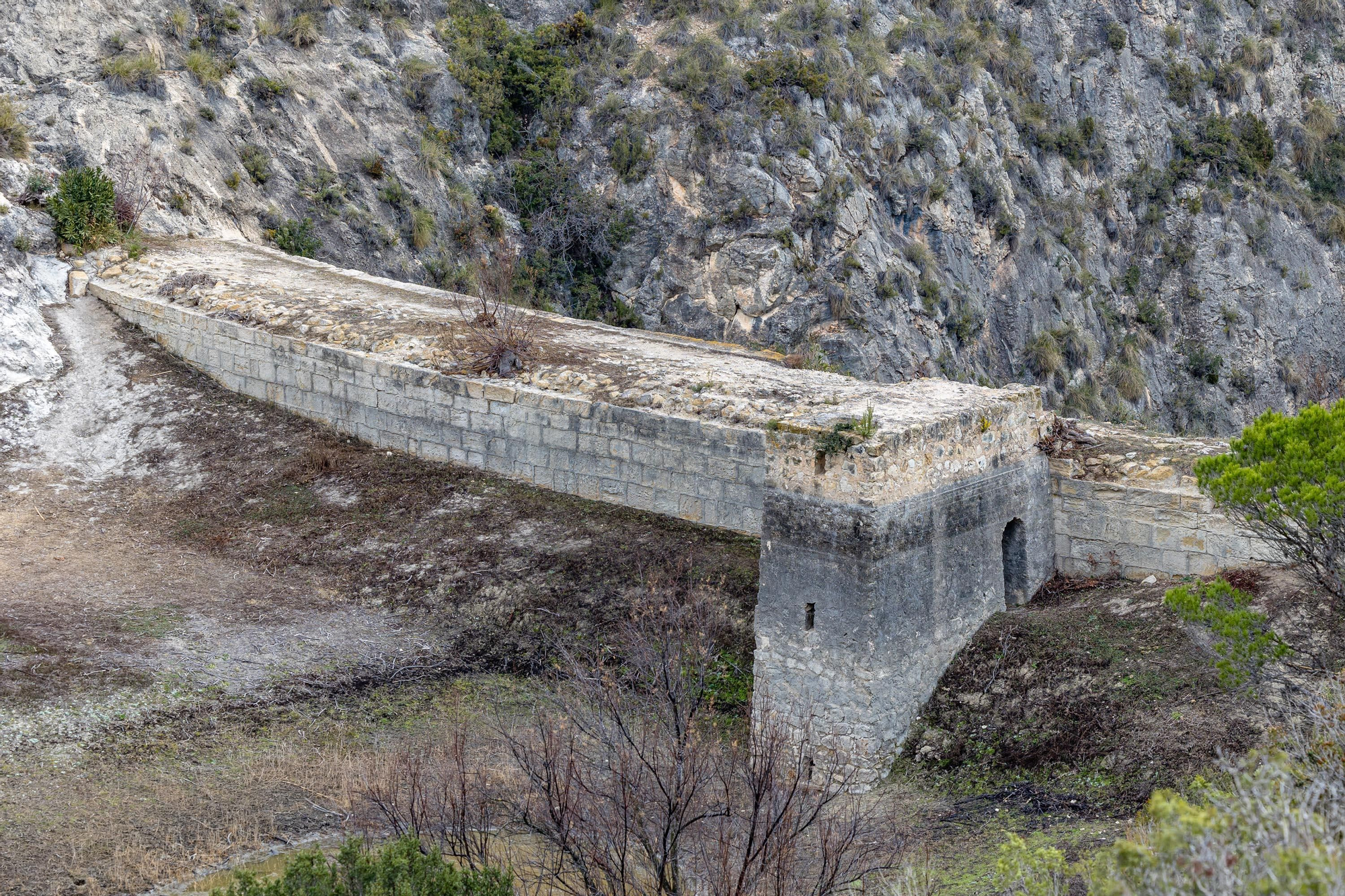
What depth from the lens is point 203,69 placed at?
856 inches

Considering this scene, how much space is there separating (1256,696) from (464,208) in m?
18.7

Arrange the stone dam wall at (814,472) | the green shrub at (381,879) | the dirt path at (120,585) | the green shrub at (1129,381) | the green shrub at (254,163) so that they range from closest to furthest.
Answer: the green shrub at (381,879), the stone dam wall at (814,472), the dirt path at (120,585), the green shrub at (254,163), the green shrub at (1129,381)

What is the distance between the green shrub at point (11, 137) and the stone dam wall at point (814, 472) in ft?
19.7

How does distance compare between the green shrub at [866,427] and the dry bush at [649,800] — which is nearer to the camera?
the dry bush at [649,800]

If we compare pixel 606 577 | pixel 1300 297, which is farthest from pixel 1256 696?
pixel 1300 297

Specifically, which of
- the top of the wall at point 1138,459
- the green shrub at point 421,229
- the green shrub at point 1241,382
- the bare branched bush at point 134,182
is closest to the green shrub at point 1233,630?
the top of the wall at point 1138,459

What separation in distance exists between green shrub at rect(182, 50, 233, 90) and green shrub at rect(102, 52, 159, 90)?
0.87 meters

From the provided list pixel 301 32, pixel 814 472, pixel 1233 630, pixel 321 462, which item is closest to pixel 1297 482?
pixel 1233 630

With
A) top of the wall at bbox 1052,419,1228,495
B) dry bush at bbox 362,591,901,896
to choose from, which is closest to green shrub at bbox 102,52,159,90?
dry bush at bbox 362,591,901,896

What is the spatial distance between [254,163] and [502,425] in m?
10.8

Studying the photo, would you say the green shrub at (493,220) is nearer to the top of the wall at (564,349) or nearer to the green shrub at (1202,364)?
the top of the wall at (564,349)

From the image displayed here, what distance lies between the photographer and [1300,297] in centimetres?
3127

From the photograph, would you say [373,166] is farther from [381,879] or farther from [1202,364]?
[1202,364]

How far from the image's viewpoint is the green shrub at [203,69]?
71.3ft
